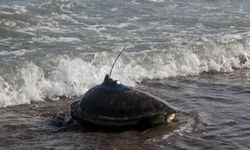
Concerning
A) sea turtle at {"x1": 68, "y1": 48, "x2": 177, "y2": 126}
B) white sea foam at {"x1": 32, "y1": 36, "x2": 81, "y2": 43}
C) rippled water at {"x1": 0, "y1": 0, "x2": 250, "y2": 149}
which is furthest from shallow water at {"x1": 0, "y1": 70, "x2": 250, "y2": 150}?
white sea foam at {"x1": 32, "y1": 36, "x2": 81, "y2": 43}

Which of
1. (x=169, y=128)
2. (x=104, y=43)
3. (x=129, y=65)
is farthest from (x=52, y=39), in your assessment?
(x=169, y=128)

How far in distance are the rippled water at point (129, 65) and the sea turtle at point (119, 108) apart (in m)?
0.22

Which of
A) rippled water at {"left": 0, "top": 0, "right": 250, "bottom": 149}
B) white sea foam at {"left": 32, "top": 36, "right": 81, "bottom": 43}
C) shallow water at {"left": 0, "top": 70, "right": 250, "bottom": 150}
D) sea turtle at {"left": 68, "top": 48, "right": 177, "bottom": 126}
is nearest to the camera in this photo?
shallow water at {"left": 0, "top": 70, "right": 250, "bottom": 150}

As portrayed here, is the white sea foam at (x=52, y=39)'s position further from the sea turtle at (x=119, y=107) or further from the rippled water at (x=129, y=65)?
the sea turtle at (x=119, y=107)

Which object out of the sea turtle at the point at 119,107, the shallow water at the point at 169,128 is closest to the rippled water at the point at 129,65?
the shallow water at the point at 169,128

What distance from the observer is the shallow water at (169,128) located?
295 inches

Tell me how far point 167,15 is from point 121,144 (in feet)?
37.2

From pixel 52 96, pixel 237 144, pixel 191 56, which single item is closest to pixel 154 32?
pixel 191 56

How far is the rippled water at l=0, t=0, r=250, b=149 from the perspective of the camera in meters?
7.84

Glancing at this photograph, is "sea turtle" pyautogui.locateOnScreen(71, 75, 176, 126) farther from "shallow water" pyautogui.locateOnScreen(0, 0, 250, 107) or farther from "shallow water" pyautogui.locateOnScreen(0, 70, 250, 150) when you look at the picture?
"shallow water" pyautogui.locateOnScreen(0, 0, 250, 107)

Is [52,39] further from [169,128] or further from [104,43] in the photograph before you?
[169,128]

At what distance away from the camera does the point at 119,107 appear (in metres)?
7.71

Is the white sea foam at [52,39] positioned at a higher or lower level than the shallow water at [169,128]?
higher

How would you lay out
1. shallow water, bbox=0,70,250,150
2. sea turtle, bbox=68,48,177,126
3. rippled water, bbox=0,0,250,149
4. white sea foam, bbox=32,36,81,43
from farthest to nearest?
white sea foam, bbox=32,36,81,43
rippled water, bbox=0,0,250,149
sea turtle, bbox=68,48,177,126
shallow water, bbox=0,70,250,150
